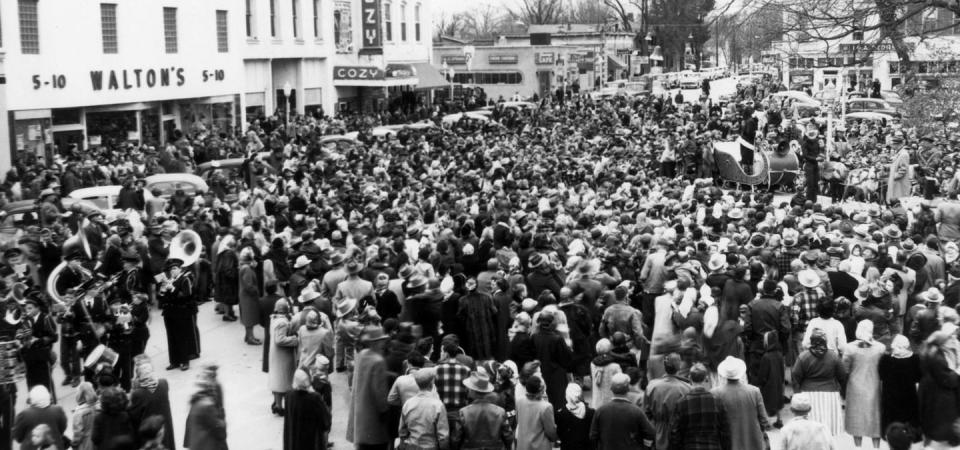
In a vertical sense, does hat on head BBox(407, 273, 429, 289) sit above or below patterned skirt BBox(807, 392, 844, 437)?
above

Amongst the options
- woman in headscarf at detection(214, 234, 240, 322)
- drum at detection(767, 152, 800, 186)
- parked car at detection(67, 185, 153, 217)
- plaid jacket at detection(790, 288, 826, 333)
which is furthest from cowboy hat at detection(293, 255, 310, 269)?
drum at detection(767, 152, 800, 186)

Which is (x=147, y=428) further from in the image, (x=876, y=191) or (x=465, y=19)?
(x=465, y=19)

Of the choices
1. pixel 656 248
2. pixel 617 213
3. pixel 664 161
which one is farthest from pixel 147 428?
pixel 664 161

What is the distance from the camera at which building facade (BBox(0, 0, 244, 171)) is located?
27.8 metres

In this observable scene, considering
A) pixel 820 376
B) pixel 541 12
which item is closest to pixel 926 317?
pixel 820 376

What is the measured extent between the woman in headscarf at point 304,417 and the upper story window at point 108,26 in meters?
23.7

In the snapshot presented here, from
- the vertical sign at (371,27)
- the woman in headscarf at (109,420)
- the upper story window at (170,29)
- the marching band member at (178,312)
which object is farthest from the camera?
the vertical sign at (371,27)

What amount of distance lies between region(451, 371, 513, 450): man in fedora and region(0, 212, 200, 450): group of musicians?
10.0 ft

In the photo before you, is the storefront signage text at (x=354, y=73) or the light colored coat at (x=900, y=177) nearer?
the light colored coat at (x=900, y=177)

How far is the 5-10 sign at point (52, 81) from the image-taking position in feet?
92.3

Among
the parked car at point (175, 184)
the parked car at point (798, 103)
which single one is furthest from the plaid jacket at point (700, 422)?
the parked car at point (798, 103)

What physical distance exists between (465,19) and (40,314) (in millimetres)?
149186

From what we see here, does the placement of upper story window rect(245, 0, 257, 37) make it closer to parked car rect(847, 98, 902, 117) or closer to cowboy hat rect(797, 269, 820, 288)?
parked car rect(847, 98, 902, 117)

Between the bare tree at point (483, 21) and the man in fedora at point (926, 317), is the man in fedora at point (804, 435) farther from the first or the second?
the bare tree at point (483, 21)
